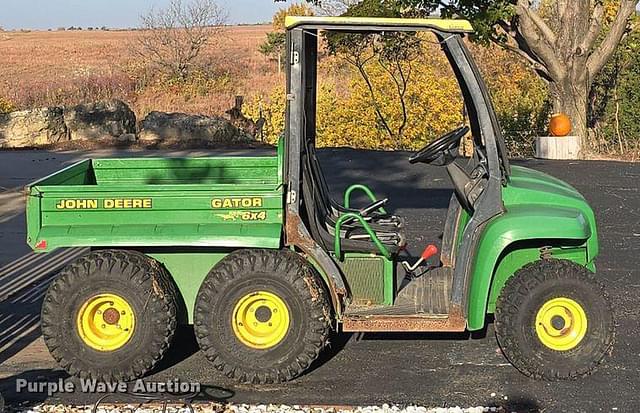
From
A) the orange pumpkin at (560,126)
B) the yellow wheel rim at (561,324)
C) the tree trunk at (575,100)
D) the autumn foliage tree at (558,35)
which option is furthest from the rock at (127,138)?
the yellow wheel rim at (561,324)

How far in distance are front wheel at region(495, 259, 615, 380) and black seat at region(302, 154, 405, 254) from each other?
0.86 meters

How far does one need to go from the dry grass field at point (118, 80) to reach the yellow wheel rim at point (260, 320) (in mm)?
23659

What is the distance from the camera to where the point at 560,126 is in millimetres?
17594

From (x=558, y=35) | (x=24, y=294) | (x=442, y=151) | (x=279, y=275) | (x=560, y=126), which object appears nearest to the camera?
(x=279, y=275)

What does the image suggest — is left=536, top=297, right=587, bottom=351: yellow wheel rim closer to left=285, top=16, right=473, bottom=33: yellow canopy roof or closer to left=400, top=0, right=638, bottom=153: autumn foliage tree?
left=285, top=16, right=473, bottom=33: yellow canopy roof

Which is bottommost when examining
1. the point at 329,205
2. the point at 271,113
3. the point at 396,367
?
the point at 396,367

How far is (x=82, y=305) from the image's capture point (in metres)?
5.62

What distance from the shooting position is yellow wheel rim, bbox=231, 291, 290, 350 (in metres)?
5.59

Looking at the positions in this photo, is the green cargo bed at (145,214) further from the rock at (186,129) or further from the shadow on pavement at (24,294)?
the rock at (186,129)

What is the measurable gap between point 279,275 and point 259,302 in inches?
8.7

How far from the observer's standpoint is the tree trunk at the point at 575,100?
1853 cm

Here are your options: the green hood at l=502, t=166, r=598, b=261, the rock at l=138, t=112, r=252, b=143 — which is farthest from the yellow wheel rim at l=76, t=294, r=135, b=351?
the rock at l=138, t=112, r=252, b=143

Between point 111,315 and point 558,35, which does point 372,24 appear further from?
point 558,35

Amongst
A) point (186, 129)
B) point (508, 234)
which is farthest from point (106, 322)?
point (186, 129)
